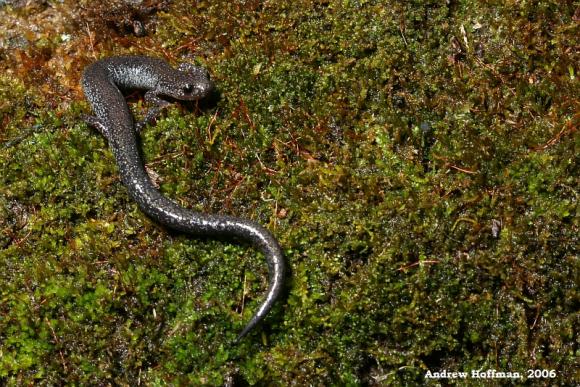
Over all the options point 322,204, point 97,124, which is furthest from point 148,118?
point 322,204

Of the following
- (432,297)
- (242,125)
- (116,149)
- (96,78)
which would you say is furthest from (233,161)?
(432,297)

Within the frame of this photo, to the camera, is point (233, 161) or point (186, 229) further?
point (233, 161)

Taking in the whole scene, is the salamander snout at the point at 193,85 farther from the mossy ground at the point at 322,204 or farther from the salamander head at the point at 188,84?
the mossy ground at the point at 322,204

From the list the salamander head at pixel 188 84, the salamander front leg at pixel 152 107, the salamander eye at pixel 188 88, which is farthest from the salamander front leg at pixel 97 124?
the salamander eye at pixel 188 88

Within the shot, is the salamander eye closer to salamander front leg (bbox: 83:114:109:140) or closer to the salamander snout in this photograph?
the salamander snout

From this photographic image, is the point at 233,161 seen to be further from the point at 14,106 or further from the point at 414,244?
the point at 14,106
